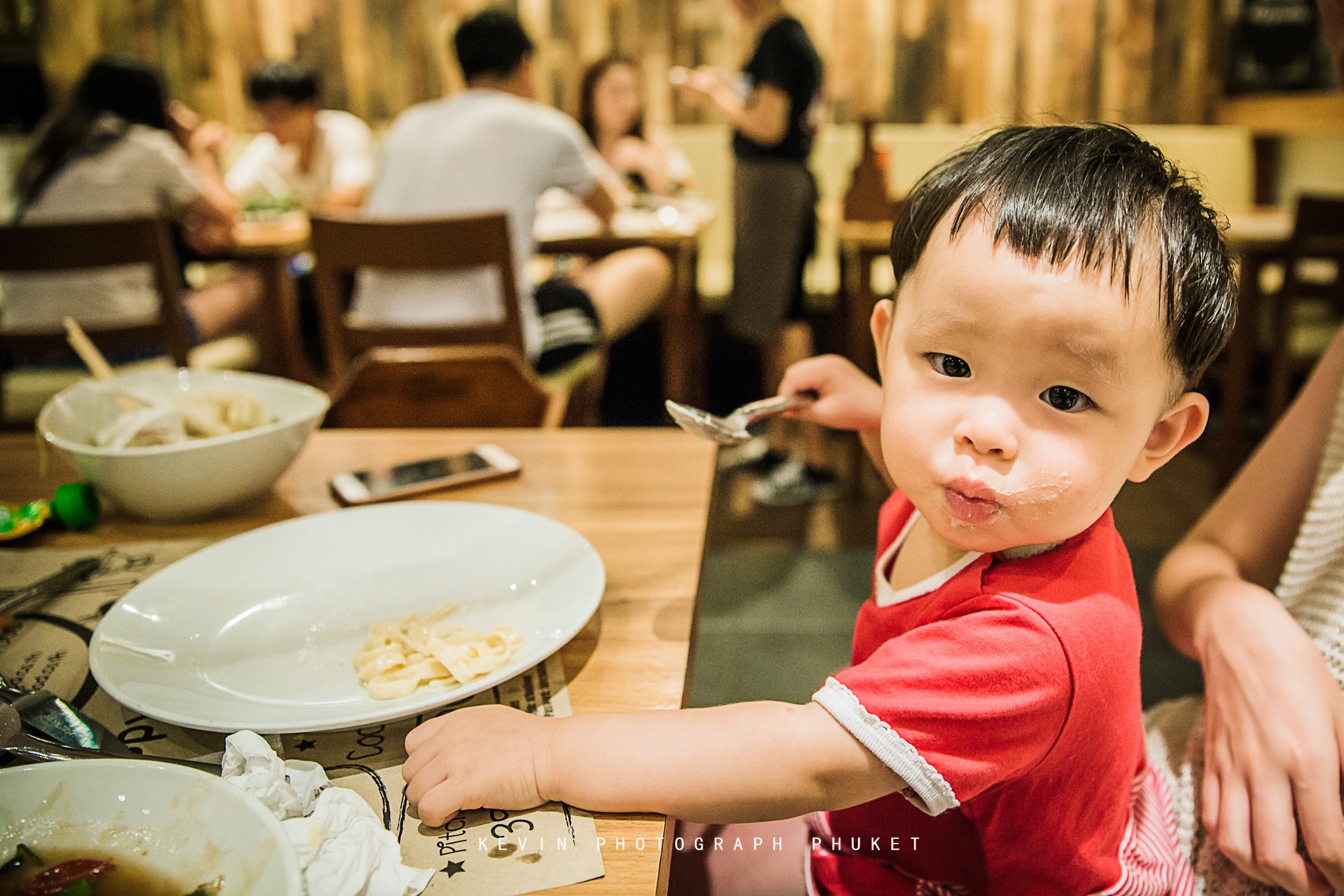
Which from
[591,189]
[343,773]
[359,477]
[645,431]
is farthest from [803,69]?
[343,773]

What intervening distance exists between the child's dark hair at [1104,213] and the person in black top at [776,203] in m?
2.48

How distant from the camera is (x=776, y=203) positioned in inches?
125

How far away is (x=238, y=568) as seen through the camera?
780 millimetres

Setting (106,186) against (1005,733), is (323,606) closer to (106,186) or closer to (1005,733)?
(1005,733)

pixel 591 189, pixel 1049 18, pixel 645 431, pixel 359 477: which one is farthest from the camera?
pixel 1049 18

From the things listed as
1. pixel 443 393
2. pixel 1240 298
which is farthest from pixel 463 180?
pixel 1240 298

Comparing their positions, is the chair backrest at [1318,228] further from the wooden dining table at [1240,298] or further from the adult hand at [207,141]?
the adult hand at [207,141]

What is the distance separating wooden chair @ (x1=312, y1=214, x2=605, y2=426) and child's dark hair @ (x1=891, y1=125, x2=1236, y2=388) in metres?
1.41

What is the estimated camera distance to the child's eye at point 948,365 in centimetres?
58

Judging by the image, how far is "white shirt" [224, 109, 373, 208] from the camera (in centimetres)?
396

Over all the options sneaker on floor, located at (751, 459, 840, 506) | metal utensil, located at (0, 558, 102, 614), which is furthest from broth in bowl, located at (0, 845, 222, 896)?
sneaker on floor, located at (751, 459, 840, 506)

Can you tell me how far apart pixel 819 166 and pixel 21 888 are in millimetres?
4875

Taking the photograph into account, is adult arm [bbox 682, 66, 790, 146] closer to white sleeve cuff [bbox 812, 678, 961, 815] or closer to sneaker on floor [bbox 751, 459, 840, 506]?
sneaker on floor [bbox 751, 459, 840, 506]

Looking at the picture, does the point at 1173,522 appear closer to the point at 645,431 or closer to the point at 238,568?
the point at 645,431
